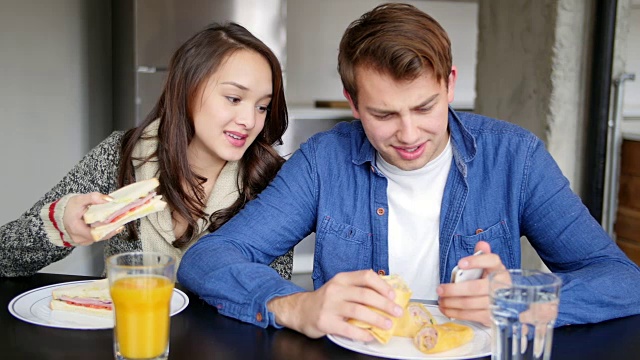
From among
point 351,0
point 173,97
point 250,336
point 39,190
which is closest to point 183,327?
point 250,336

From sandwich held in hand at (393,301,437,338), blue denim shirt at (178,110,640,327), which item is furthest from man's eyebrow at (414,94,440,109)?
sandwich held in hand at (393,301,437,338)

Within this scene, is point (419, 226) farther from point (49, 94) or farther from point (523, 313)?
point (49, 94)

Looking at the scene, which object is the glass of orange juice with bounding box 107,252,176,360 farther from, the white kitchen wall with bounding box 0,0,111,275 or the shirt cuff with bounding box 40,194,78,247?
the white kitchen wall with bounding box 0,0,111,275

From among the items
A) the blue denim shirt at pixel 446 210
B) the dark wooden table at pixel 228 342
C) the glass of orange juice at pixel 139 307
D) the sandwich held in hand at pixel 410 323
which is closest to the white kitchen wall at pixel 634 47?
the blue denim shirt at pixel 446 210

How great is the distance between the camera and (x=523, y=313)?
1100mm

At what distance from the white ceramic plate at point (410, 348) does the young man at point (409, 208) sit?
0.05 meters

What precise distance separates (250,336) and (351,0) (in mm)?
4291

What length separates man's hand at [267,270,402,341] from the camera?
127 centimetres

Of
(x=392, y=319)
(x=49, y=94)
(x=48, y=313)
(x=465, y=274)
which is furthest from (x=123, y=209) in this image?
(x=49, y=94)

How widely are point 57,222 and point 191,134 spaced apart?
625mm

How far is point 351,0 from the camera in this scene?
5332 mm

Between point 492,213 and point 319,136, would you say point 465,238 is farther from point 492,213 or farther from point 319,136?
point 319,136

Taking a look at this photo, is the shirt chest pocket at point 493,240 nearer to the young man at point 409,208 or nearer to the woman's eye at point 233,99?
the young man at point 409,208

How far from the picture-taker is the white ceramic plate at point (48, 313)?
1343 mm
